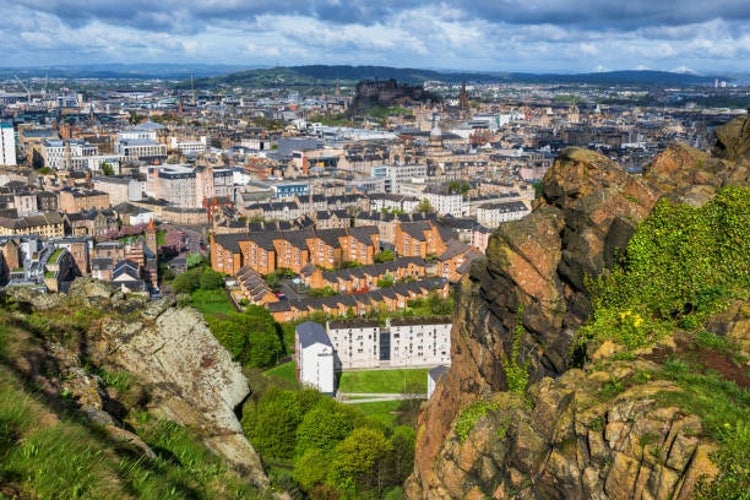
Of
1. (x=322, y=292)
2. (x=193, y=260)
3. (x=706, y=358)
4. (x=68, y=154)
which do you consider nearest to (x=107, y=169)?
(x=68, y=154)

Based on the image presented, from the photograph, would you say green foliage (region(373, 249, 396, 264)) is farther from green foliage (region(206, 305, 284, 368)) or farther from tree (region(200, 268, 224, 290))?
green foliage (region(206, 305, 284, 368))

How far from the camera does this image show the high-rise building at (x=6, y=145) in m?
95.2

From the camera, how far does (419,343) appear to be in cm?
3747

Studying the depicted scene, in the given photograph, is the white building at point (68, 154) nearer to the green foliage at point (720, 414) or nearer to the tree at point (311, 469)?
the tree at point (311, 469)

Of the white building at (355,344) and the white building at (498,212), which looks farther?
the white building at (498,212)

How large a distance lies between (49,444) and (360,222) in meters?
53.4

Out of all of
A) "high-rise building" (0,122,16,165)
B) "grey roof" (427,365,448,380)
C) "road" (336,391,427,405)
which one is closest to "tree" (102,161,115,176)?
"high-rise building" (0,122,16,165)

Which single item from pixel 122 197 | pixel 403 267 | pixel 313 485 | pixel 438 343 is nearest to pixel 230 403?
pixel 313 485

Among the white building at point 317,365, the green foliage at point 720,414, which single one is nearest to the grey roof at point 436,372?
the white building at point 317,365

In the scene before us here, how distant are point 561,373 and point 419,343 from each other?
22714 mm

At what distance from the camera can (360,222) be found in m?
59.8

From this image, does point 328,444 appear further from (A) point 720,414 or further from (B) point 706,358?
(A) point 720,414

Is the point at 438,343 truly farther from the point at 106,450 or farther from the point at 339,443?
the point at 106,450

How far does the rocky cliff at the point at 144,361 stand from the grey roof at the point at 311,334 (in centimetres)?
2165
